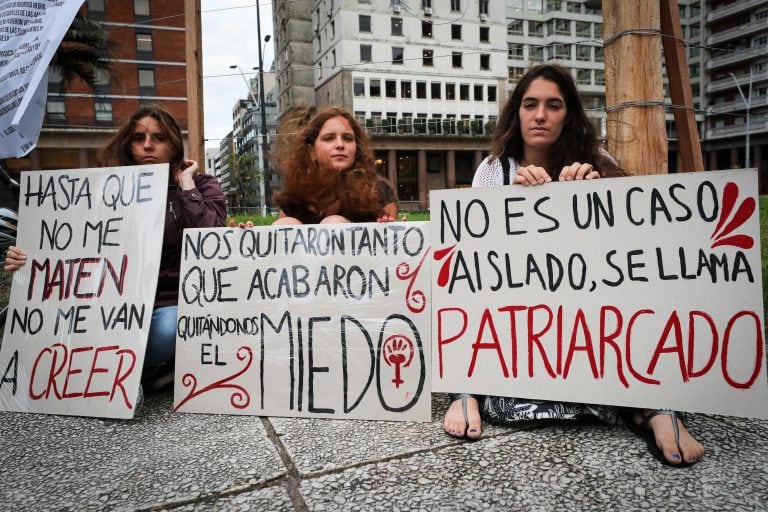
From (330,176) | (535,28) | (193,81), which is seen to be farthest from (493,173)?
(535,28)

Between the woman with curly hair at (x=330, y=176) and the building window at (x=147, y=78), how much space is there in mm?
36095

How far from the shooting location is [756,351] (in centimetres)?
156

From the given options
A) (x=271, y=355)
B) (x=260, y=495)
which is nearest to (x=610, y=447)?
(x=260, y=495)

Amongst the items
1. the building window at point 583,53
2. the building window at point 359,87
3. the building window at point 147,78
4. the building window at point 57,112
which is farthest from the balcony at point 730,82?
the building window at point 57,112

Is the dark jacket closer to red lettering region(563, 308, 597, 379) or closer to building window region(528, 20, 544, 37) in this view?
red lettering region(563, 308, 597, 379)

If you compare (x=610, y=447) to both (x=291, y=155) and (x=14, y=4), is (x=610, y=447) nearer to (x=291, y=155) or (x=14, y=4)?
(x=291, y=155)

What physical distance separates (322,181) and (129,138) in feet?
3.45

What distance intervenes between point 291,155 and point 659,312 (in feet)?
6.89

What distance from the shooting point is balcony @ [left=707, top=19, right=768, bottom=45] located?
3825cm

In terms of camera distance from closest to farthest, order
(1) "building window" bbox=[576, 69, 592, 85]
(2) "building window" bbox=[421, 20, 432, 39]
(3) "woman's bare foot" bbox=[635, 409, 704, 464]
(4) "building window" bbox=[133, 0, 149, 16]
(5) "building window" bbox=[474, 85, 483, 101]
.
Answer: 1. (3) "woman's bare foot" bbox=[635, 409, 704, 464]
2. (2) "building window" bbox=[421, 20, 432, 39]
3. (4) "building window" bbox=[133, 0, 149, 16]
4. (5) "building window" bbox=[474, 85, 483, 101]
5. (1) "building window" bbox=[576, 69, 592, 85]

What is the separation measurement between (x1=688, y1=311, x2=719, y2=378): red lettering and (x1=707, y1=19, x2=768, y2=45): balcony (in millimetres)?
50381

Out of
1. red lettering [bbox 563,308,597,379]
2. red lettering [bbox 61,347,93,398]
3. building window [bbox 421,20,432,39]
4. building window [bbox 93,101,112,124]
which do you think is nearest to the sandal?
red lettering [bbox 563,308,597,379]

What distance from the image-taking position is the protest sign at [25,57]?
87.4 inches

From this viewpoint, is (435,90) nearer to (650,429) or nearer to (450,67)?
(450,67)
